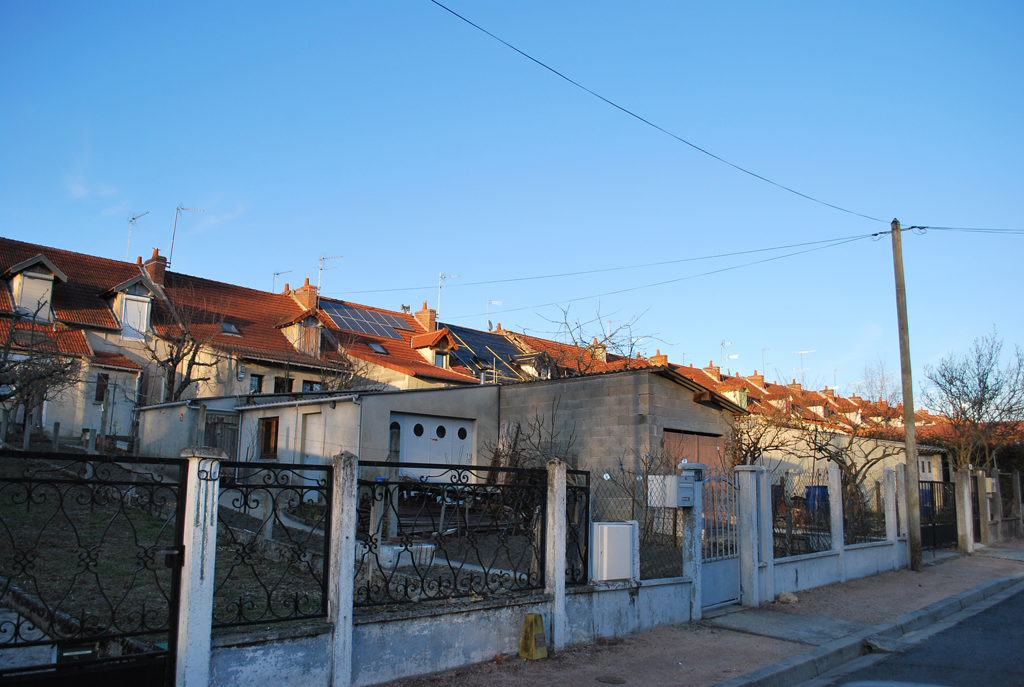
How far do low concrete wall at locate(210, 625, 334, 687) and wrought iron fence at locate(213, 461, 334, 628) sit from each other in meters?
0.12

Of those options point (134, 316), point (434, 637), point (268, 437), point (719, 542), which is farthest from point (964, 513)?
point (134, 316)

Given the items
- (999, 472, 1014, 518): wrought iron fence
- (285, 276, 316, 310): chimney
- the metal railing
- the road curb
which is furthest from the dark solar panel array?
the road curb

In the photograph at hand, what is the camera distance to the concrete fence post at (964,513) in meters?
17.5

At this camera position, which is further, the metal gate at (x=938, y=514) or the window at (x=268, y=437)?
the window at (x=268, y=437)

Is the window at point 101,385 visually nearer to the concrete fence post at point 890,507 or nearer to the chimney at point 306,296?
the chimney at point 306,296

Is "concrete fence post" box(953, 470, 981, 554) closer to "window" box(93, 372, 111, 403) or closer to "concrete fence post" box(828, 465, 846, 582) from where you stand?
"concrete fence post" box(828, 465, 846, 582)

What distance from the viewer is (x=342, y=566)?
17.8 feet

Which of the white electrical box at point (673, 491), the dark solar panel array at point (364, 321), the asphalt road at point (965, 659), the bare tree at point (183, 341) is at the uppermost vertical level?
the dark solar panel array at point (364, 321)

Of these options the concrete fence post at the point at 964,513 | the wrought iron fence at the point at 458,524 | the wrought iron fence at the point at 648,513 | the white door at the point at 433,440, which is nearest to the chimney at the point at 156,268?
the white door at the point at 433,440

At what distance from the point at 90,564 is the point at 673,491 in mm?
6356

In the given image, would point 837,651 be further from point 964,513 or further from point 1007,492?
point 1007,492

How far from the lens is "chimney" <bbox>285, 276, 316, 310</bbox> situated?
34594mm

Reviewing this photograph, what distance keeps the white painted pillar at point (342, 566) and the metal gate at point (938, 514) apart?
592 inches

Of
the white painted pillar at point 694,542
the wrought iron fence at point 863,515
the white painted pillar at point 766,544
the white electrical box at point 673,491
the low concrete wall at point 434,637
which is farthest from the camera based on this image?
the wrought iron fence at point 863,515
